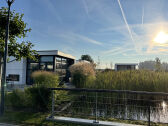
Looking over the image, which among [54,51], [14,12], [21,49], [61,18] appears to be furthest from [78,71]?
[14,12]

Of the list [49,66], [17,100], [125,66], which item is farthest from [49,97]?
[125,66]

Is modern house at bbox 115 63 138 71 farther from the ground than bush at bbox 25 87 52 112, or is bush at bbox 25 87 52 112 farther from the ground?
modern house at bbox 115 63 138 71

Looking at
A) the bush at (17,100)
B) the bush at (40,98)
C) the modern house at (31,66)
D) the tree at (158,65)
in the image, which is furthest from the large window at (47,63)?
the tree at (158,65)

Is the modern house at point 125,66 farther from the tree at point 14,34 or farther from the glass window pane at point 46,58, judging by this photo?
the tree at point 14,34

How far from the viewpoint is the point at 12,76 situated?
33.4 feet

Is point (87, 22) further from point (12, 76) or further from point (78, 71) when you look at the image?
point (12, 76)

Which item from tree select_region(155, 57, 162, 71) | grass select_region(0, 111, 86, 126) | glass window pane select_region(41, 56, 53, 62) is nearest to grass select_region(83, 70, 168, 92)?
grass select_region(0, 111, 86, 126)

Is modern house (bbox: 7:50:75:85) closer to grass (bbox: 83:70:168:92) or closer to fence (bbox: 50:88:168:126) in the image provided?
grass (bbox: 83:70:168:92)

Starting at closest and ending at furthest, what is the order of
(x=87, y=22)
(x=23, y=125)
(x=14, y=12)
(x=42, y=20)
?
(x=23, y=125), (x=14, y=12), (x=42, y=20), (x=87, y=22)

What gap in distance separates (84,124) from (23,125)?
1.27 m

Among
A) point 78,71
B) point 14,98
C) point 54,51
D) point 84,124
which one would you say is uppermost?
point 54,51

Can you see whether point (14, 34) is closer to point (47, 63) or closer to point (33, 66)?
point (47, 63)

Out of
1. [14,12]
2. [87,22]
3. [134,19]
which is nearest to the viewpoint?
[14,12]

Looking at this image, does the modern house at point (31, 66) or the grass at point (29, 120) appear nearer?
the grass at point (29, 120)
